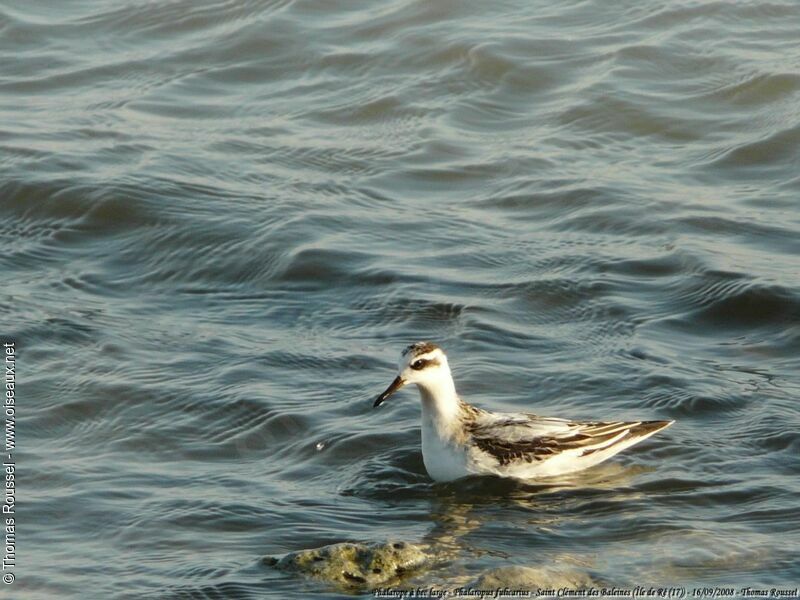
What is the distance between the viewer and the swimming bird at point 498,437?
10062mm

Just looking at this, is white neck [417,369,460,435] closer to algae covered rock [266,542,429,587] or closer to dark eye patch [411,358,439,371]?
dark eye patch [411,358,439,371]

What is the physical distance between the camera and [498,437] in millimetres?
10266

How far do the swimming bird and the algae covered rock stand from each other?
1648mm

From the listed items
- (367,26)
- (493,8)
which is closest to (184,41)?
(367,26)

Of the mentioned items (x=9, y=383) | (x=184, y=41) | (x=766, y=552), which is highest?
(x=184, y=41)

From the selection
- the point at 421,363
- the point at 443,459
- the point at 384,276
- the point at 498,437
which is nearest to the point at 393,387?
the point at 421,363

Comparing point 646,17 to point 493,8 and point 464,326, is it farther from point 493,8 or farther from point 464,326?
point 464,326

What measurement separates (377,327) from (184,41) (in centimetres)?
792

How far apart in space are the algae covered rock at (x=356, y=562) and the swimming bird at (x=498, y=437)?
64.9 inches

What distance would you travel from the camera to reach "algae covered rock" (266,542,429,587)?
8297mm

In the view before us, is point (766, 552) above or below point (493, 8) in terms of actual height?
below

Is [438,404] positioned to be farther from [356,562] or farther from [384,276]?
[384,276]

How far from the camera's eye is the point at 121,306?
12859 mm

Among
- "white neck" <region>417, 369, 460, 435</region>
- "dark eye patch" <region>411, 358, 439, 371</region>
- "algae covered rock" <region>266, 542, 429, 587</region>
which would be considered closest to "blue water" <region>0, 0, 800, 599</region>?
"algae covered rock" <region>266, 542, 429, 587</region>
